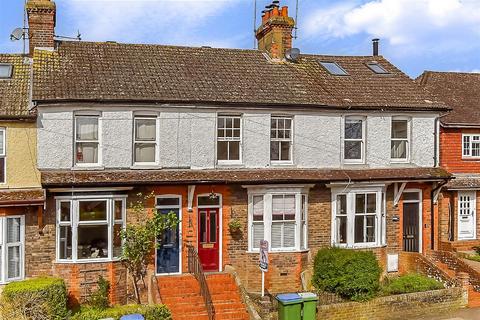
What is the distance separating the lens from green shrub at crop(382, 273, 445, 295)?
745 inches

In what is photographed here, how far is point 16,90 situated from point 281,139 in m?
8.94

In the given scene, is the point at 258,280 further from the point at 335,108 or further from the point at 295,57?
the point at 295,57

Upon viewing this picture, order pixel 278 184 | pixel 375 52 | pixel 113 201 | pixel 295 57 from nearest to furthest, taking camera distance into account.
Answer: pixel 113 201, pixel 278 184, pixel 295 57, pixel 375 52

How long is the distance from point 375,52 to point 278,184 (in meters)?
10.7

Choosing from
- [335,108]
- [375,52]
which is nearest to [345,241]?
[335,108]

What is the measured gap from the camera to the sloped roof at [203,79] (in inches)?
728

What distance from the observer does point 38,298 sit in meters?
Answer: 15.5

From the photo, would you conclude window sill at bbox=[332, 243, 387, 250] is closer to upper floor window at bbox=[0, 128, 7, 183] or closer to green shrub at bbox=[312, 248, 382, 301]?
green shrub at bbox=[312, 248, 382, 301]

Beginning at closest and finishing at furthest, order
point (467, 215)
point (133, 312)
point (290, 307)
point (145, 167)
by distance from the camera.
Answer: point (133, 312)
point (290, 307)
point (145, 167)
point (467, 215)

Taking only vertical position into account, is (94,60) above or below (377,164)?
above

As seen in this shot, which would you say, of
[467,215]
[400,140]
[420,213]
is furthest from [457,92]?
[420,213]

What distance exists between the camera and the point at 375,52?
26453 millimetres

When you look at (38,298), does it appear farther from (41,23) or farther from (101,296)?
(41,23)

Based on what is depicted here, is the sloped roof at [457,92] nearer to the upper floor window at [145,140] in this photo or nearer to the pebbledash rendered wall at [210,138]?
the pebbledash rendered wall at [210,138]
